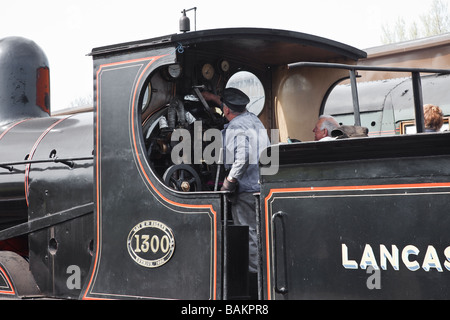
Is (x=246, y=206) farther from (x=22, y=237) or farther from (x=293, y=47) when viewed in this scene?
(x=22, y=237)

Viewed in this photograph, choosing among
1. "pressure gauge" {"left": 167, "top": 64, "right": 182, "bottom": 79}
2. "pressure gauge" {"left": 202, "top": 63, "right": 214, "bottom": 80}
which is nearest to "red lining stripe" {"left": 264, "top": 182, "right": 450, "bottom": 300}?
"pressure gauge" {"left": 167, "top": 64, "right": 182, "bottom": 79}

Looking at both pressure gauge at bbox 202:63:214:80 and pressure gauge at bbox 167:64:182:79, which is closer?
pressure gauge at bbox 167:64:182:79

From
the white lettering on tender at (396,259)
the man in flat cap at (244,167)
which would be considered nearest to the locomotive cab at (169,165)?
the man in flat cap at (244,167)

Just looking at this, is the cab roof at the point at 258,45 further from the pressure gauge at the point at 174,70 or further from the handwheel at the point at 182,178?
the handwheel at the point at 182,178

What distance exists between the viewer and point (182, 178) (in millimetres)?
3928

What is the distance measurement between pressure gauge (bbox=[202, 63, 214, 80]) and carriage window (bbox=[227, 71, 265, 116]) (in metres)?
0.28

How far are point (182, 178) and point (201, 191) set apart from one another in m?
0.15

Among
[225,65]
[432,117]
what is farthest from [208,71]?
[432,117]

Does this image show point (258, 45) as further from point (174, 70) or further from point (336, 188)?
point (336, 188)

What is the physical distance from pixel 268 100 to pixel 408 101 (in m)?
3.81

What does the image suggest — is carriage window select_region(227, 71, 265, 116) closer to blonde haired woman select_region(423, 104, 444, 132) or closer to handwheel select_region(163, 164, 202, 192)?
handwheel select_region(163, 164, 202, 192)

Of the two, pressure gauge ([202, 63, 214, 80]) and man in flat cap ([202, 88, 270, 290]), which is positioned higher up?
pressure gauge ([202, 63, 214, 80])

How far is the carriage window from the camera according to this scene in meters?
4.77

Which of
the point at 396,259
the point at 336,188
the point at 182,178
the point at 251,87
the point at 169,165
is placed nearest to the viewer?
the point at 396,259
